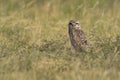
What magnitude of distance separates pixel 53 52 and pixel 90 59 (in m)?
0.85

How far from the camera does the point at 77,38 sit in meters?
7.83

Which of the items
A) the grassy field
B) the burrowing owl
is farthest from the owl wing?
the grassy field

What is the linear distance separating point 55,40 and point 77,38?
31.5 inches

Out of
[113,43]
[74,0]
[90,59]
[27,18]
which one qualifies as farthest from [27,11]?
[90,59]

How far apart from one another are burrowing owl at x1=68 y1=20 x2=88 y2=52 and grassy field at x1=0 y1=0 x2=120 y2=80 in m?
0.14

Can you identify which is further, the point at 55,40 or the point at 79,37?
the point at 55,40

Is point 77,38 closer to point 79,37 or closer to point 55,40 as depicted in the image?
point 79,37

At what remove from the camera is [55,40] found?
28.1 ft

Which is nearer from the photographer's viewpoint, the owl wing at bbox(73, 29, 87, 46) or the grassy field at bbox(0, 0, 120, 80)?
the grassy field at bbox(0, 0, 120, 80)

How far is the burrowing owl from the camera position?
25.3 ft

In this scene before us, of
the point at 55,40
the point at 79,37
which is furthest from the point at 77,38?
the point at 55,40

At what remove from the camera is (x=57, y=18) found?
10734 mm

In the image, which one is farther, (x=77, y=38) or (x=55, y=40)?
(x=55, y=40)

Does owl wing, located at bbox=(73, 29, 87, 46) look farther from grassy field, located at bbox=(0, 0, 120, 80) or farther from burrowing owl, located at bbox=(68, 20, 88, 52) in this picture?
grassy field, located at bbox=(0, 0, 120, 80)
